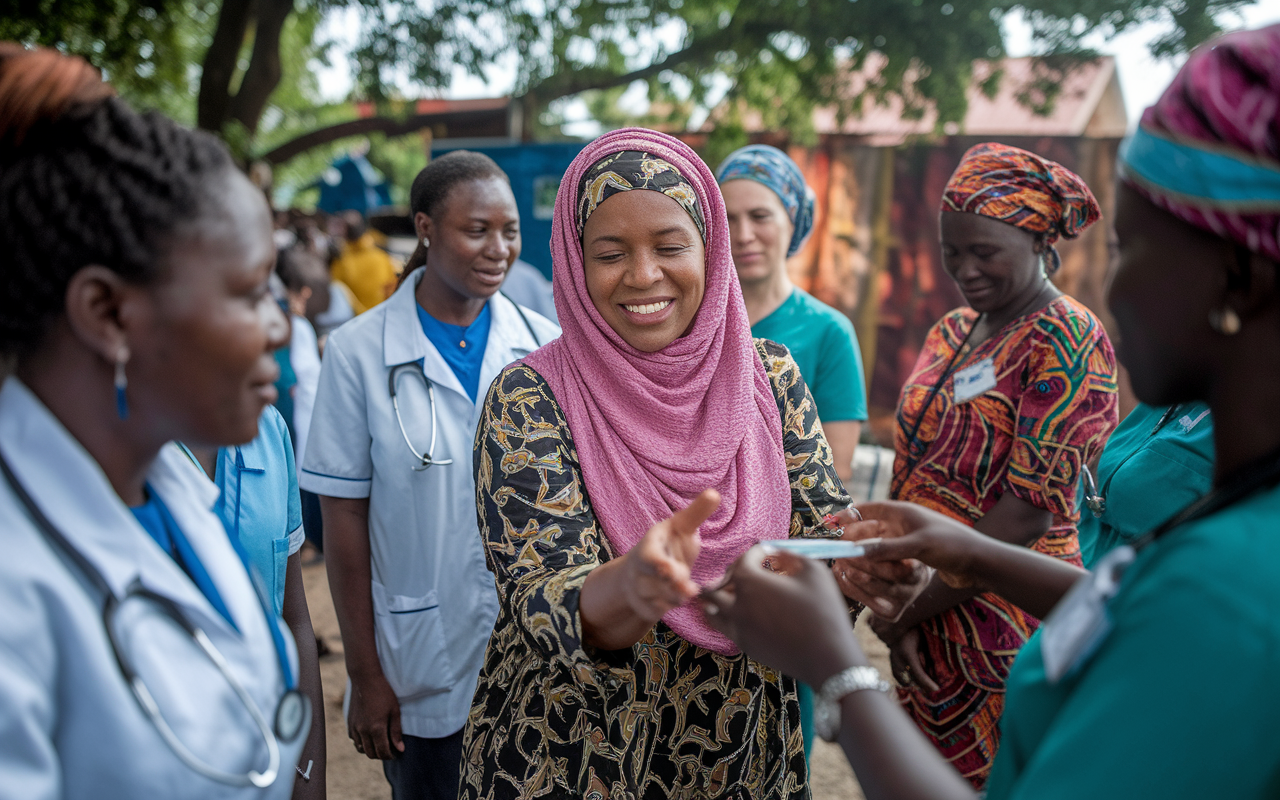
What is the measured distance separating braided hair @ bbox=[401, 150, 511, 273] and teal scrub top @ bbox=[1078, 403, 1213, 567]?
217 centimetres

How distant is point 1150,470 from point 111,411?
2244mm

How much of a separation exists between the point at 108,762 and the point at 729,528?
1144mm

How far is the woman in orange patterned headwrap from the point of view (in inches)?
101

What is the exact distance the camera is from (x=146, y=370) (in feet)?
3.67

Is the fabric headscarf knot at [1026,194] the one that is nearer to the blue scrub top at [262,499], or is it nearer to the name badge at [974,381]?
the name badge at [974,381]

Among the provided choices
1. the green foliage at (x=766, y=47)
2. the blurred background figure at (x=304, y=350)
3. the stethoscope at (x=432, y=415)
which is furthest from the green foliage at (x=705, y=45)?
the stethoscope at (x=432, y=415)

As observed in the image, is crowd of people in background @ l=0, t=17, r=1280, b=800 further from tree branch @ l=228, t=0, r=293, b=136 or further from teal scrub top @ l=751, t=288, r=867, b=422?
tree branch @ l=228, t=0, r=293, b=136

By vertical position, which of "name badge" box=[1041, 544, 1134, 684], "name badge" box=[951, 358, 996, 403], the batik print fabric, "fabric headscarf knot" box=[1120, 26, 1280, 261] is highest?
"fabric headscarf knot" box=[1120, 26, 1280, 261]

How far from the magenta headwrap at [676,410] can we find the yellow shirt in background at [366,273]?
7.94m

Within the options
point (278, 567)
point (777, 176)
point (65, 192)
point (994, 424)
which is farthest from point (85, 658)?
point (777, 176)

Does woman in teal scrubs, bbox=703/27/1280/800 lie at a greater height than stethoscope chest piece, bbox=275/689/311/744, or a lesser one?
greater

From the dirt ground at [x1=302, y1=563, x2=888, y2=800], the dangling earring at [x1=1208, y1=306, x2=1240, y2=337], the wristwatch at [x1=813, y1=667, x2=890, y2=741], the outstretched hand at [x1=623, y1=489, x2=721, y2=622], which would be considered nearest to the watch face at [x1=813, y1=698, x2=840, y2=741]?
the wristwatch at [x1=813, y1=667, x2=890, y2=741]

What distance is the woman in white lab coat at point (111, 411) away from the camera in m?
1.04

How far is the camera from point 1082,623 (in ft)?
3.48
